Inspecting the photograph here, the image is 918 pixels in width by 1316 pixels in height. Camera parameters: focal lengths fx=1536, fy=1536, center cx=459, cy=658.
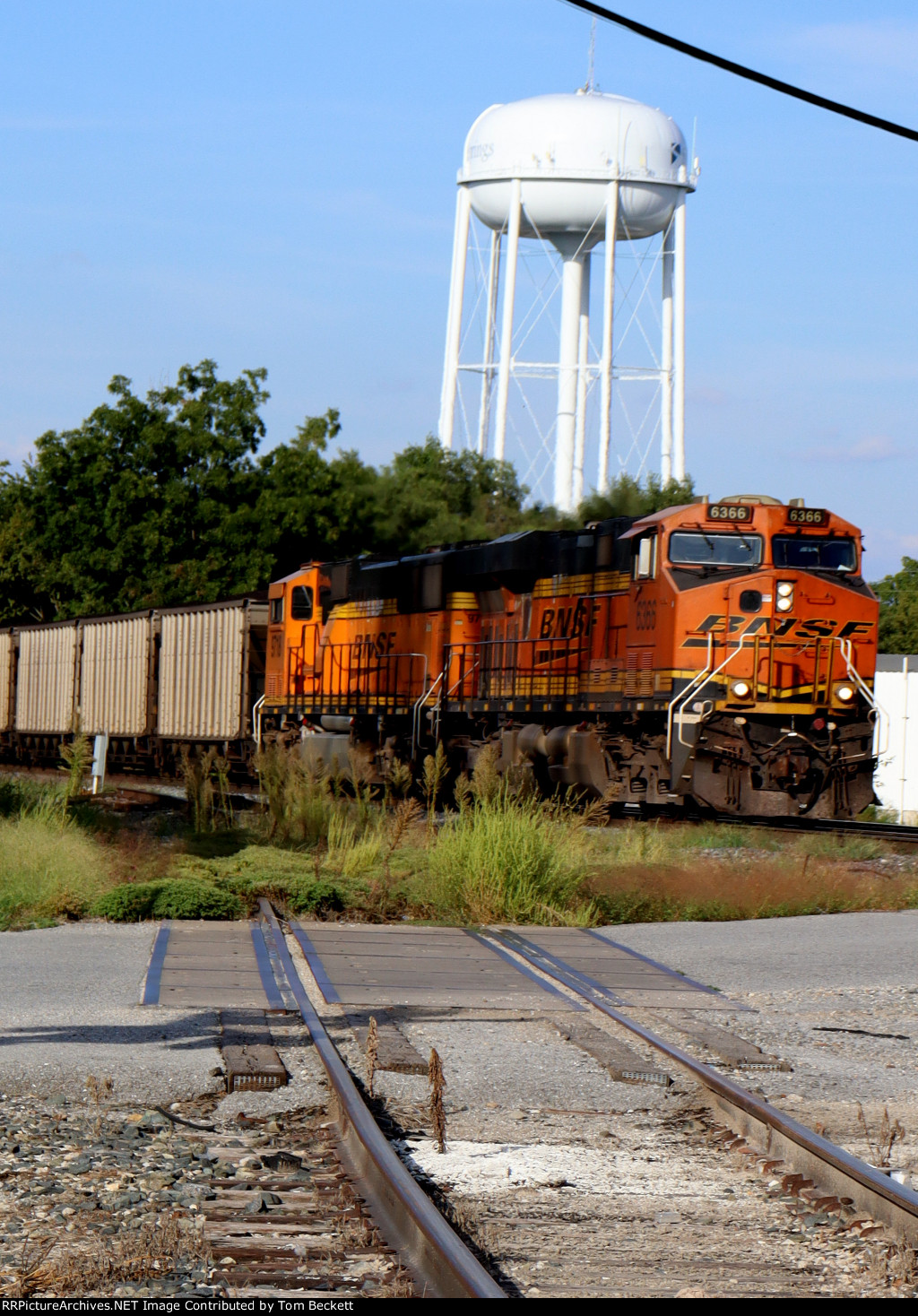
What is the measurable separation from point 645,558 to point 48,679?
21.2 metres

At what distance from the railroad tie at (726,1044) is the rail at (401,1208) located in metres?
1.84

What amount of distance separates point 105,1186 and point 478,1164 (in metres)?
1.24

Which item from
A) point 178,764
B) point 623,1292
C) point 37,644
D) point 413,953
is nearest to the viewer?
point 623,1292

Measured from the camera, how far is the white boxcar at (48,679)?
34000mm

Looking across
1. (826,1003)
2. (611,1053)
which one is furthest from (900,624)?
(611,1053)

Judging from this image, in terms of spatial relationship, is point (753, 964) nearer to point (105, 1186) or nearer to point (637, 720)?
point (105, 1186)

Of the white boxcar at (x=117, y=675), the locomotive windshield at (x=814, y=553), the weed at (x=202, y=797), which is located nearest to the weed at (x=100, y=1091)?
the weed at (x=202, y=797)

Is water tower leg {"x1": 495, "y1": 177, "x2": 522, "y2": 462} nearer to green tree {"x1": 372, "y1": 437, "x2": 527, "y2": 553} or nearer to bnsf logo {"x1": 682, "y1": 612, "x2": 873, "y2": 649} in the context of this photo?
green tree {"x1": 372, "y1": 437, "x2": 527, "y2": 553}

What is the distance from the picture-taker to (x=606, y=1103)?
6.22 metres

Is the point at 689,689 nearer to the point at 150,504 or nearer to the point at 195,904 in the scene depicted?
the point at 195,904

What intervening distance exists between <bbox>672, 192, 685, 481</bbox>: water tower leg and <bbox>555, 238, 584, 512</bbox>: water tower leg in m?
3.55

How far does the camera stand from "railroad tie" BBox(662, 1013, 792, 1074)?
6922mm

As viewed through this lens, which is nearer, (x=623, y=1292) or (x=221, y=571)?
(x=623, y=1292)

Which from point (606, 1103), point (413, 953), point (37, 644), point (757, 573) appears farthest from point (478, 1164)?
point (37, 644)
